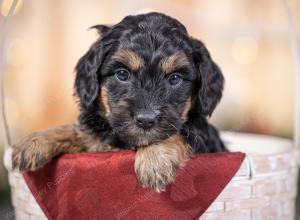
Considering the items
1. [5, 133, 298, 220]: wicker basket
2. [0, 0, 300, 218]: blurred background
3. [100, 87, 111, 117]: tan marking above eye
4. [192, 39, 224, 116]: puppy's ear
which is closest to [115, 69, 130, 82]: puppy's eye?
[100, 87, 111, 117]: tan marking above eye

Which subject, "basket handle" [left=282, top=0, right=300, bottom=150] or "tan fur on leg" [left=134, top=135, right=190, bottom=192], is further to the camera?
"basket handle" [left=282, top=0, right=300, bottom=150]

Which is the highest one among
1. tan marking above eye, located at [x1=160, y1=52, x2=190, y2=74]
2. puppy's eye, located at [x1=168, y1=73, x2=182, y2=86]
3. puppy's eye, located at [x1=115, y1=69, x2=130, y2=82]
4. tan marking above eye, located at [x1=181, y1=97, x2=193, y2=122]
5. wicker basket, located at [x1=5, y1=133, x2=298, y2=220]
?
tan marking above eye, located at [x1=160, y1=52, x2=190, y2=74]

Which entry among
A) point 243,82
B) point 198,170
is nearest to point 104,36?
point 198,170

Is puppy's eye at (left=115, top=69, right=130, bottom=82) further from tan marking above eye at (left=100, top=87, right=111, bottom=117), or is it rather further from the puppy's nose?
the puppy's nose

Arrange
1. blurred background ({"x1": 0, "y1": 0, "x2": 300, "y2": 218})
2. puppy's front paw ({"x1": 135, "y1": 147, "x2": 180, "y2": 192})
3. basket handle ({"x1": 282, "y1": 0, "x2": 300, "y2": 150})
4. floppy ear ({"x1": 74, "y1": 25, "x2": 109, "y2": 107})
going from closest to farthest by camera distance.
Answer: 1. puppy's front paw ({"x1": 135, "y1": 147, "x2": 180, "y2": 192})
2. floppy ear ({"x1": 74, "y1": 25, "x2": 109, "y2": 107})
3. basket handle ({"x1": 282, "y1": 0, "x2": 300, "y2": 150})
4. blurred background ({"x1": 0, "y1": 0, "x2": 300, "y2": 218})

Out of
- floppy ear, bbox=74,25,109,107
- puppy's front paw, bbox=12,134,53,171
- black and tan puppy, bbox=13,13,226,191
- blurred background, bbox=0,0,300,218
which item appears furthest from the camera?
blurred background, bbox=0,0,300,218

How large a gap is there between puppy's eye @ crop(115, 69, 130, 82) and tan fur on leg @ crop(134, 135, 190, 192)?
0.35 m

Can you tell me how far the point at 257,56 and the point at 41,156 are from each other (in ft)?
10.6

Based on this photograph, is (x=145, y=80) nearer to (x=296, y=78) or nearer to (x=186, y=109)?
(x=186, y=109)

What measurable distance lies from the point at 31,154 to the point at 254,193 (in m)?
1.01

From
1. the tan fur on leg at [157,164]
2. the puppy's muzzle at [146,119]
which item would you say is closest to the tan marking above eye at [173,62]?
the puppy's muzzle at [146,119]

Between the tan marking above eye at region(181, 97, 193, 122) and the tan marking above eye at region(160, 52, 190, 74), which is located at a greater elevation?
the tan marking above eye at region(160, 52, 190, 74)

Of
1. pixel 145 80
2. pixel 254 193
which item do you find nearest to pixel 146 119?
pixel 145 80

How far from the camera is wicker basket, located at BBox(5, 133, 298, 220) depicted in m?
2.08
